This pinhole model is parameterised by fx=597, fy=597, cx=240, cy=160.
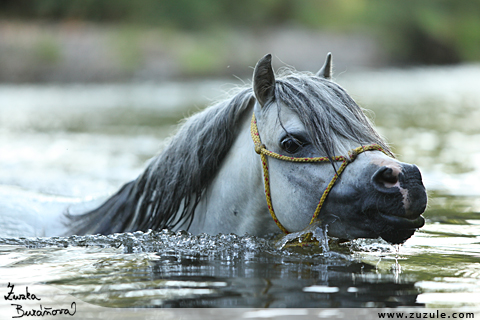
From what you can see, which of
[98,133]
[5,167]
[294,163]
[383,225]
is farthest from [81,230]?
[98,133]

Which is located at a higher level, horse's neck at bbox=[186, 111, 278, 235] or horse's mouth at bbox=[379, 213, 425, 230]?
horse's neck at bbox=[186, 111, 278, 235]

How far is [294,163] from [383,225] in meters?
0.57

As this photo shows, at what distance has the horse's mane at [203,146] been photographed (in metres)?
3.17

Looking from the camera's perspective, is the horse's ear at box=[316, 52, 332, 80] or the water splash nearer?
the water splash

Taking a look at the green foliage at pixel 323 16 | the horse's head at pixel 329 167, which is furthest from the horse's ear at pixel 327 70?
the green foliage at pixel 323 16

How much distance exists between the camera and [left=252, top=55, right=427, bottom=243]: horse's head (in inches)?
114

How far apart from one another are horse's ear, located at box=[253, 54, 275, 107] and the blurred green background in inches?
609

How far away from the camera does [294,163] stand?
3182mm

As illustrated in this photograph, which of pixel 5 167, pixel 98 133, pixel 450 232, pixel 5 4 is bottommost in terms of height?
pixel 450 232

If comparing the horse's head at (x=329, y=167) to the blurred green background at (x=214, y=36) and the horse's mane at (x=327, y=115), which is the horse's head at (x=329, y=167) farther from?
the blurred green background at (x=214, y=36)

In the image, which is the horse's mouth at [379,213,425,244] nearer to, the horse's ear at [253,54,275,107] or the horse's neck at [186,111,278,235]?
the horse's neck at [186,111,278,235]

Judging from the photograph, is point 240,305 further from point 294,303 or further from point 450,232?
point 450,232
